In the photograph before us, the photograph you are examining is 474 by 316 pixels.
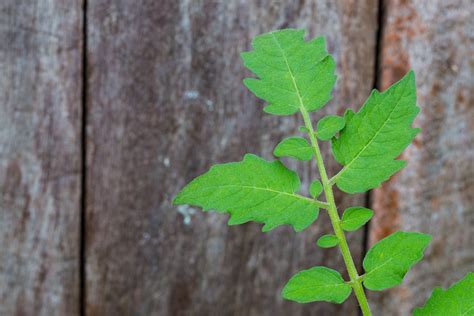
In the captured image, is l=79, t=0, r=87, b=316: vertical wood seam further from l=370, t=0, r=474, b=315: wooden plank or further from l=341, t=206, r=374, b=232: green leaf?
l=341, t=206, r=374, b=232: green leaf

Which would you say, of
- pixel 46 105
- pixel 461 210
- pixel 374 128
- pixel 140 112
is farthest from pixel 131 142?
pixel 374 128

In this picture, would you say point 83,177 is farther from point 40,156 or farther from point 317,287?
point 317,287

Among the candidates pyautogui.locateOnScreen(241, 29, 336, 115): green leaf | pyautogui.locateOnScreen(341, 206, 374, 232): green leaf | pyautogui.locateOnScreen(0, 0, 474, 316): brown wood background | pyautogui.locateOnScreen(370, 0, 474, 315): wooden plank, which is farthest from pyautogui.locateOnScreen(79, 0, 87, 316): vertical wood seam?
pyautogui.locateOnScreen(341, 206, 374, 232): green leaf

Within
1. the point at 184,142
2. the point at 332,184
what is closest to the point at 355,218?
the point at 332,184

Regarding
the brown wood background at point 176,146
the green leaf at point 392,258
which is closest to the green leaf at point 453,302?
the green leaf at point 392,258

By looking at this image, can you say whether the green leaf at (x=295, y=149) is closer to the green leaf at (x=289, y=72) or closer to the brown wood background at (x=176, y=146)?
the green leaf at (x=289, y=72)
